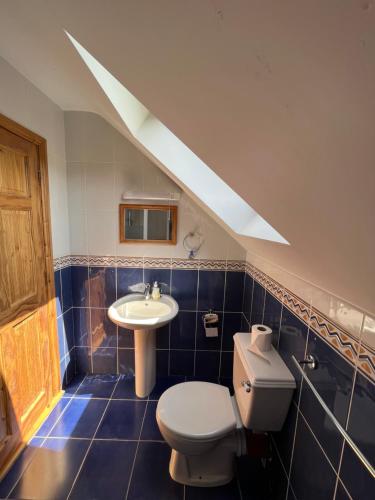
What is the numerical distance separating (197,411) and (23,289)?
125 cm

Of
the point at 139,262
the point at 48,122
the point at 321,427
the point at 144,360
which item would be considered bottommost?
the point at 144,360

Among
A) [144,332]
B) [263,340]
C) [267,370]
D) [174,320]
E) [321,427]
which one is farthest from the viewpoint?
[174,320]

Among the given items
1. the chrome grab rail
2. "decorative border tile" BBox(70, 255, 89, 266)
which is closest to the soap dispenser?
"decorative border tile" BBox(70, 255, 89, 266)

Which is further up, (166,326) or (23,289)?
(23,289)

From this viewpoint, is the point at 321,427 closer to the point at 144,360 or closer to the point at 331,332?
the point at 331,332

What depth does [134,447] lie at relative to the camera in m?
1.45

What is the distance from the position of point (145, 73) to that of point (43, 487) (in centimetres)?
193

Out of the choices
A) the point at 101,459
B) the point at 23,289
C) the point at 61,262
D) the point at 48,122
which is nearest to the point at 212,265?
the point at 61,262

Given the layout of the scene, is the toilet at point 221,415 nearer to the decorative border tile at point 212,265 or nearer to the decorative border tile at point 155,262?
the decorative border tile at point 212,265

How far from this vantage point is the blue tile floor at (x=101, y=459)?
47.7 inches

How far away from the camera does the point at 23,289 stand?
1.39 meters

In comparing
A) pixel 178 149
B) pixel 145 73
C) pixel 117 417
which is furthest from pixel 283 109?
pixel 117 417

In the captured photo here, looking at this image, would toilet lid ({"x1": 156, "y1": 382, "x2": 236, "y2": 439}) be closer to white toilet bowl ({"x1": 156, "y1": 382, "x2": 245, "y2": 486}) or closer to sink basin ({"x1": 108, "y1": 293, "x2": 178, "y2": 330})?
white toilet bowl ({"x1": 156, "y1": 382, "x2": 245, "y2": 486})

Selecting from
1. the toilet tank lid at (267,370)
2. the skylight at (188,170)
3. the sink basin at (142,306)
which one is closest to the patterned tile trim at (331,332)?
the toilet tank lid at (267,370)
